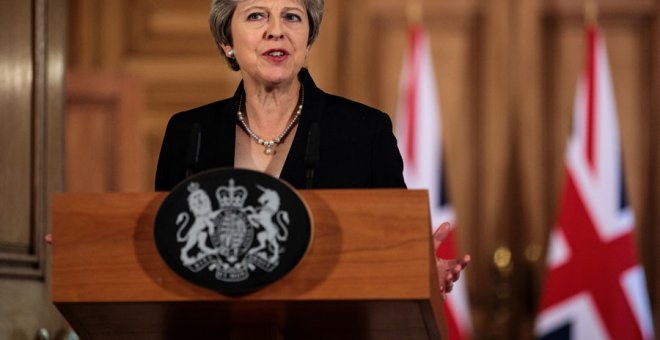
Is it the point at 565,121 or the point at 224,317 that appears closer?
the point at 224,317

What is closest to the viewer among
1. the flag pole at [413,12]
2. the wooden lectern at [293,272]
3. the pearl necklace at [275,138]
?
the wooden lectern at [293,272]

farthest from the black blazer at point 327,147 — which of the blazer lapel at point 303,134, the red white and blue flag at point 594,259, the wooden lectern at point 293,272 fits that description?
the red white and blue flag at point 594,259

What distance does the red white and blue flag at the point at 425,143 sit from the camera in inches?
240

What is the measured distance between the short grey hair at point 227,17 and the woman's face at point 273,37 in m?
0.04

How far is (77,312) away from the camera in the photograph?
77.3 inches

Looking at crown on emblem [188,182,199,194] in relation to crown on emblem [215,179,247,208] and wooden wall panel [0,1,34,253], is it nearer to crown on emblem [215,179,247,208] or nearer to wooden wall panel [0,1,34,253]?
crown on emblem [215,179,247,208]

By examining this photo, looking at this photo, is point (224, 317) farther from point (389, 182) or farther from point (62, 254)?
point (389, 182)

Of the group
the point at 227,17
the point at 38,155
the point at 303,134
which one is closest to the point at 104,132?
the point at 38,155

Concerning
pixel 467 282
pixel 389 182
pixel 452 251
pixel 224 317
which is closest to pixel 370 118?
pixel 389 182

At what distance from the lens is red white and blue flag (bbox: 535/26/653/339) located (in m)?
6.09

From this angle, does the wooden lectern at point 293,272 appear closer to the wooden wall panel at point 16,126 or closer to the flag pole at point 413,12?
the wooden wall panel at point 16,126

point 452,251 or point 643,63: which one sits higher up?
point 643,63

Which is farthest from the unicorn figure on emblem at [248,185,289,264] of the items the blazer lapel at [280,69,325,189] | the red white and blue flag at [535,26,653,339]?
the red white and blue flag at [535,26,653,339]

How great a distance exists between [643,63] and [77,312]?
17.1 ft
